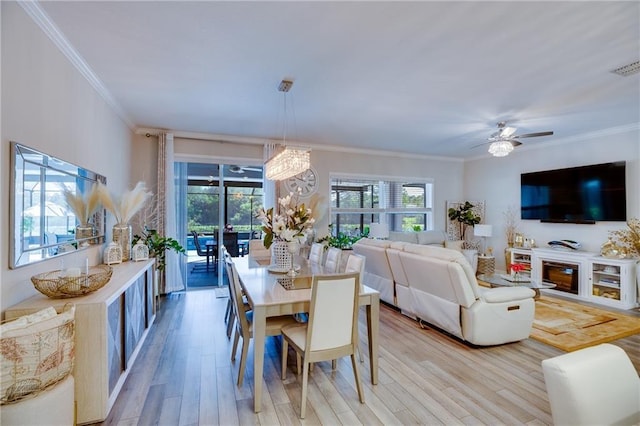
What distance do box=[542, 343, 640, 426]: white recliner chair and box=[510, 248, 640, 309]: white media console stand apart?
14.8 feet

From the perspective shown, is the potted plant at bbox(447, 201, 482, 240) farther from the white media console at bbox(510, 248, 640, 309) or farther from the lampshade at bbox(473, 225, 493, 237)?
the white media console at bbox(510, 248, 640, 309)

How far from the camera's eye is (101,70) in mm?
2898

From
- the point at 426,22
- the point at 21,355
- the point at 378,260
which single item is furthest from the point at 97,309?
the point at 378,260

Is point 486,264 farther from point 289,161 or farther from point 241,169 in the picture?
point 241,169

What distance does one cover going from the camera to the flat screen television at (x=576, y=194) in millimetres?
4862

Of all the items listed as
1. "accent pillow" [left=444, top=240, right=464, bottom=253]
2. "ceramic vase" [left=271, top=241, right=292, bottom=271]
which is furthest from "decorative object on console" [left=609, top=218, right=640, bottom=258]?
"ceramic vase" [left=271, top=241, right=292, bottom=271]

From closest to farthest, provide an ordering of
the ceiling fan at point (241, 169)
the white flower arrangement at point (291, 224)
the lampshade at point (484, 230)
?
the white flower arrangement at point (291, 224) < the ceiling fan at point (241, 169) < the lampshade at point (484, 230)

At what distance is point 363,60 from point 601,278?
5.11 metres

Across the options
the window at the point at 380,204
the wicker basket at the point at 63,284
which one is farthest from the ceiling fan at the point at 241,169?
the wicker basket at the point at 63,284

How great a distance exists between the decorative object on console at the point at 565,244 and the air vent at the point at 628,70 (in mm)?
3234

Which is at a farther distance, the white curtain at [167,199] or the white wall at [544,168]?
the white curtain at [167,199]

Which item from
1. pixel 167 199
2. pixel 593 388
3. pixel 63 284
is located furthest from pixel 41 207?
pixel 593 388

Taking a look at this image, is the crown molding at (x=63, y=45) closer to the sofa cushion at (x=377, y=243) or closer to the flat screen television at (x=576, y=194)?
the sofa cushion at (x=377, y=243)

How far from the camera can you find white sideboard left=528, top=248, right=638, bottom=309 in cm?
442
